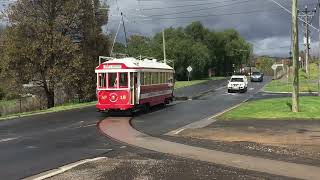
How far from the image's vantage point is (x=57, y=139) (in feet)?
62.2

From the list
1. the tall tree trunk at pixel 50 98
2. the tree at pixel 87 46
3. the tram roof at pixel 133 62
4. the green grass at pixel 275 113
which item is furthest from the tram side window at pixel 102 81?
the tall tree trunk at pixel 50 98

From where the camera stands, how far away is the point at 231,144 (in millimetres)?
16891

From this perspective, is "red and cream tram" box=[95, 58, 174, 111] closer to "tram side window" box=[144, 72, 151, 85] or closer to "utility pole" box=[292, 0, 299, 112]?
"tram side window" box=[144, 72, 151, 85]

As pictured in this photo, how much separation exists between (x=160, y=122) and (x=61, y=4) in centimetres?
2611

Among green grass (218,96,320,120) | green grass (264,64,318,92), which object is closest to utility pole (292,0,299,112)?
green grass (218,96,320,120)

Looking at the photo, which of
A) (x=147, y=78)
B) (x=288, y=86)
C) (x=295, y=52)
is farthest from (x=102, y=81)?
(x=288, y=86)

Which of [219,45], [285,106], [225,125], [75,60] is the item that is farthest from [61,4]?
[219,45]

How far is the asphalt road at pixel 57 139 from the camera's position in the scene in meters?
13.7

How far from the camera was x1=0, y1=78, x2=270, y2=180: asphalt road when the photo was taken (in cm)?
1368

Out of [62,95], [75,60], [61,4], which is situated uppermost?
[61,4]

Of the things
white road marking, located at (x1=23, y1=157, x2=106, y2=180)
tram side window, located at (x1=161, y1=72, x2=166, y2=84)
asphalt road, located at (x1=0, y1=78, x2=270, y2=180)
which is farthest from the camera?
tram side window, located at (x1=161, y1=72, x2=166, y2=84)

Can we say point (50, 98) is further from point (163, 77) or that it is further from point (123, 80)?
point (123, 80)

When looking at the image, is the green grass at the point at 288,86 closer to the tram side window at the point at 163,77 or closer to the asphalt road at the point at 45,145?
the tram side window at the point at 163,77

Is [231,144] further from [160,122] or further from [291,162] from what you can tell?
[160,122]
